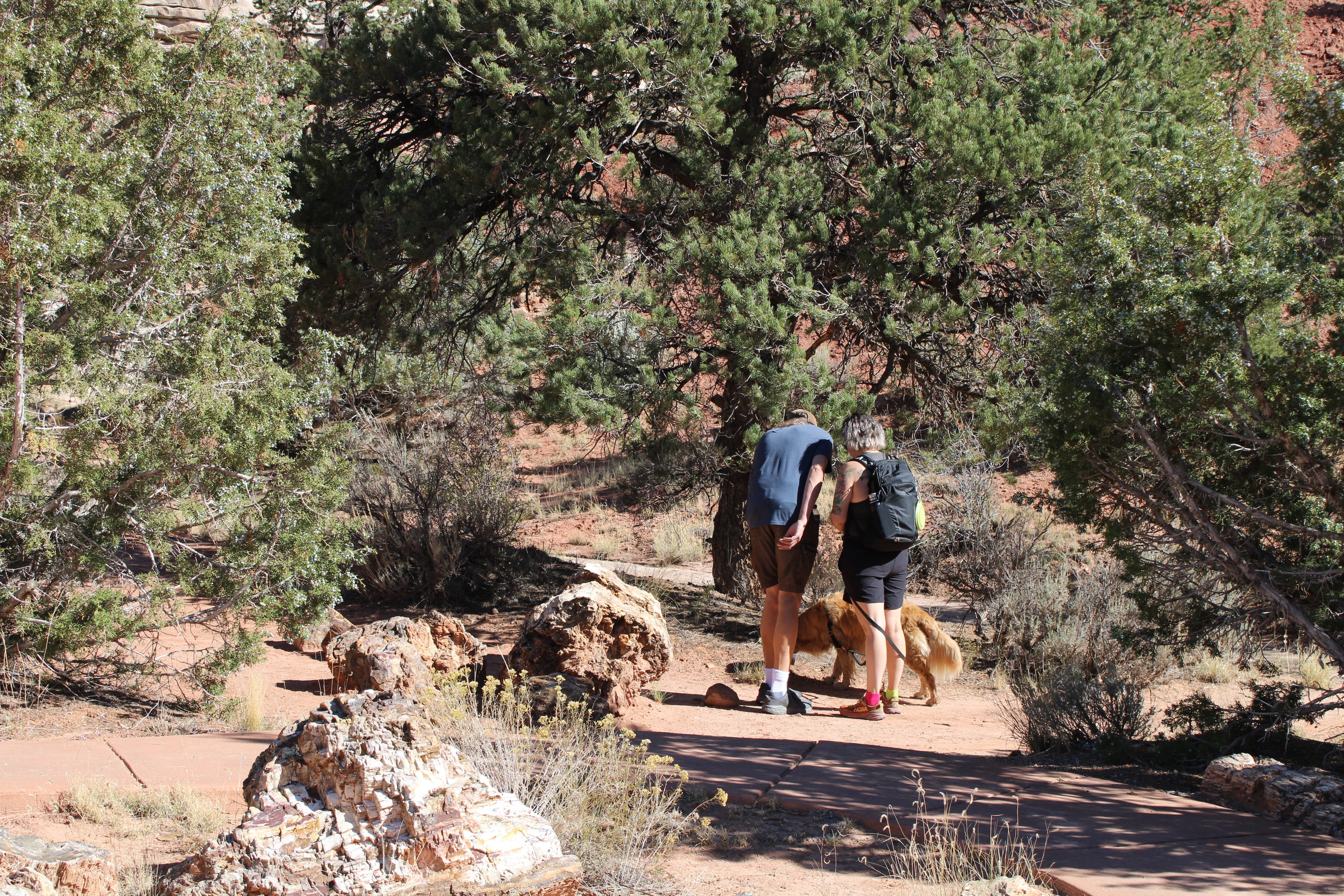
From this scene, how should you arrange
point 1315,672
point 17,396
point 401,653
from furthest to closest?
point 1315,672, point 401,653, point 17,396

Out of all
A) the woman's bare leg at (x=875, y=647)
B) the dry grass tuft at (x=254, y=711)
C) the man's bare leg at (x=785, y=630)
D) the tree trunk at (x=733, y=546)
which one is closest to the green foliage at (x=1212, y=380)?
the woman's bare leg at (x=875, y=647)

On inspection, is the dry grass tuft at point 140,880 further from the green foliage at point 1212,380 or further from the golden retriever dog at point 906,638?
the golden retriever dog at point 906,638

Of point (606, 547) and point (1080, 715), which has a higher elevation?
point (606, 547)

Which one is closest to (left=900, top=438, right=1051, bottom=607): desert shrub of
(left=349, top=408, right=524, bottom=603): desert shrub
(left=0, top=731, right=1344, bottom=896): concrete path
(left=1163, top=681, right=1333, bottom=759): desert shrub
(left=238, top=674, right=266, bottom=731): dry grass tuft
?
(left=1163, top=681, right=1333, bottom=759): desert shrub

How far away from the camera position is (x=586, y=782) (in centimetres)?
389

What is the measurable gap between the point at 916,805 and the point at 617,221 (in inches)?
247

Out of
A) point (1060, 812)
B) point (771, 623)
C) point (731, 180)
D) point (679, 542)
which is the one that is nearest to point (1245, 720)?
point (1060, 812)

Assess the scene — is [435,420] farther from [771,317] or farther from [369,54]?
[771,317]

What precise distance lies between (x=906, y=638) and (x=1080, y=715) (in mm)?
1704

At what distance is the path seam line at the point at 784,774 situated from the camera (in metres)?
4.47

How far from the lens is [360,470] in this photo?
11109 mm

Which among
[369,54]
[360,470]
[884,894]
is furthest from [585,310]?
[884,894]

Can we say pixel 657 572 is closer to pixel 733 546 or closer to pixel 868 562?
pixel 733 546

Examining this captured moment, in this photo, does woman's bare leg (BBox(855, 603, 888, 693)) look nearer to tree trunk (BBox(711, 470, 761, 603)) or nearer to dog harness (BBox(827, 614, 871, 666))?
dog harness (BBox(827, 614, 871, 666))
